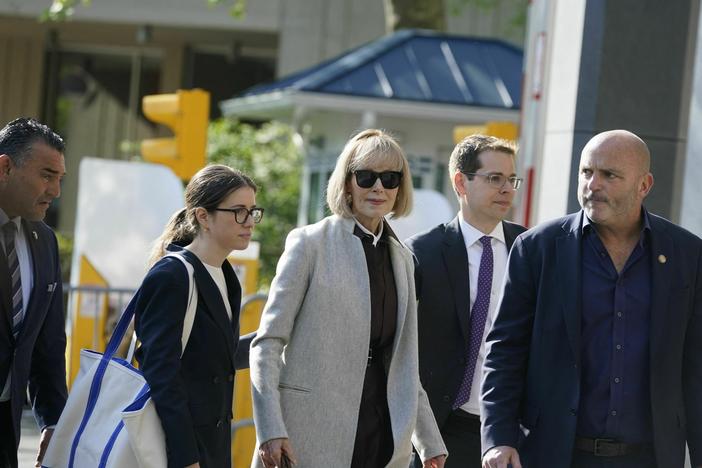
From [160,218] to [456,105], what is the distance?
419cm

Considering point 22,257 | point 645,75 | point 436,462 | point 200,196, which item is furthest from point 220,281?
point 645,75

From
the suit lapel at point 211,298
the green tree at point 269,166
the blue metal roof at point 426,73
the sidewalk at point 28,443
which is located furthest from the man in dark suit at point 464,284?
the green tree at point 269,166

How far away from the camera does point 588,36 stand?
7598 mm

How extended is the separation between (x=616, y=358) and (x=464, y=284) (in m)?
1.12

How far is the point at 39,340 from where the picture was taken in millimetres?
5219

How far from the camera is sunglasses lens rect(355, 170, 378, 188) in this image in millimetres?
4977

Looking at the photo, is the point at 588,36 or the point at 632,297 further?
the point at 588,36

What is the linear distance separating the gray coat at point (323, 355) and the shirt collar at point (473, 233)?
1060 mm

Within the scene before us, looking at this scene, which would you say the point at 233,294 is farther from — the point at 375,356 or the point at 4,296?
the point at 4,296

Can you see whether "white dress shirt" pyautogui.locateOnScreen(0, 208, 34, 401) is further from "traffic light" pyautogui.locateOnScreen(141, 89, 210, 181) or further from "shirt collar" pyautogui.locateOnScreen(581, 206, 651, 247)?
"traffic light" pyautogui.locateOnScreen(141, 89, 210, 181)

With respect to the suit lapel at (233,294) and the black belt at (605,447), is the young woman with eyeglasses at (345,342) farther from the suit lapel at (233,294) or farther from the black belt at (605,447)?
the black belt at (605,447)

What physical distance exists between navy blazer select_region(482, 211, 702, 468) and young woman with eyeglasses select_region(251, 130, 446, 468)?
322 mm

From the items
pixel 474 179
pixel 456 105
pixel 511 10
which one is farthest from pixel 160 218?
pixel 511 10

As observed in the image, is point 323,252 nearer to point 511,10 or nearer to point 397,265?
point 397,265
